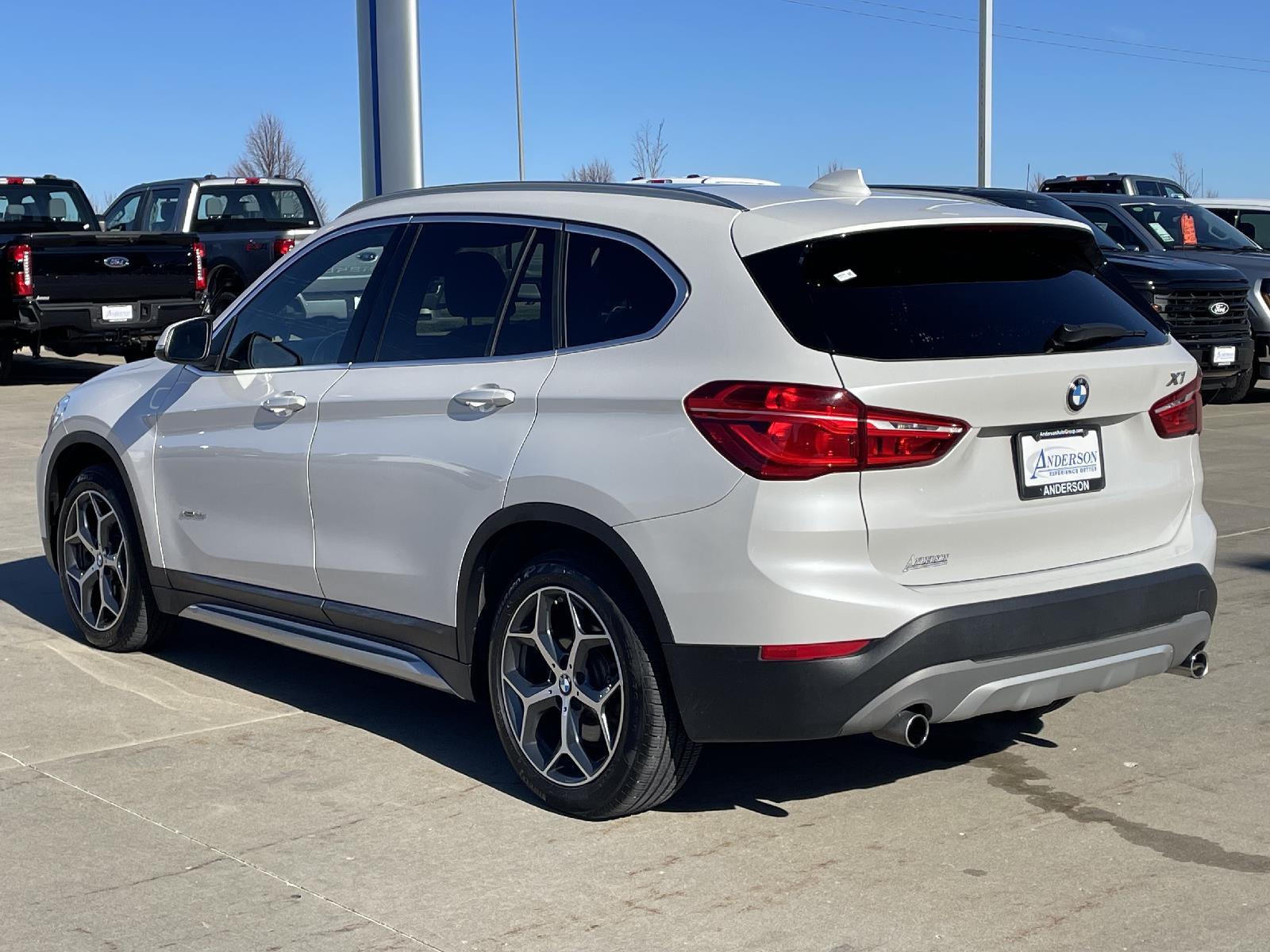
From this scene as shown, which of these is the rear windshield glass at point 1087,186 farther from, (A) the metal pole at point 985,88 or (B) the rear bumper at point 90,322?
(B) the rear bumper at point 90,322

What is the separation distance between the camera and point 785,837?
4.54 meters

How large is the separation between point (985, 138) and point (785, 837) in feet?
77.4

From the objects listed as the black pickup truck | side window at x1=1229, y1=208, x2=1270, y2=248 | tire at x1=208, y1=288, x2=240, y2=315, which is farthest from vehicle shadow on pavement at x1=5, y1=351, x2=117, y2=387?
side window at x1=1229, y1=208, x2=1270, y2=248

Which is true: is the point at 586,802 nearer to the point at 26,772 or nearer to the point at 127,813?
the point at 127,813

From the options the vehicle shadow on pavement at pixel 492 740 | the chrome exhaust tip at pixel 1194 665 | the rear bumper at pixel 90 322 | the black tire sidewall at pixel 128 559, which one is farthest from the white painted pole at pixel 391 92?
the chrome exhaust tip at pixel 1194 665

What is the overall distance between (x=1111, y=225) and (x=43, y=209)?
12943mm

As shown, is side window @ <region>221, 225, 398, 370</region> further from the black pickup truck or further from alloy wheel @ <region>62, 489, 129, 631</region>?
the black pickup truck

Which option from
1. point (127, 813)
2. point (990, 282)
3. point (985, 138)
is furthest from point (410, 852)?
point (985, 138)

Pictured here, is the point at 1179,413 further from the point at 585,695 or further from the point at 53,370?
the point at 53,370

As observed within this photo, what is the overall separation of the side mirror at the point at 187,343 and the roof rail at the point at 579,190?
0.75 metres

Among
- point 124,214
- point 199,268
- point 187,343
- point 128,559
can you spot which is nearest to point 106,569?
point 128,559

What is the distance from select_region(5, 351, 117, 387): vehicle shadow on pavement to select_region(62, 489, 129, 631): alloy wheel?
13.0 m

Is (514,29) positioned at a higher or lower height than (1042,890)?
higher

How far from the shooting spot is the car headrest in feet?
16.6
